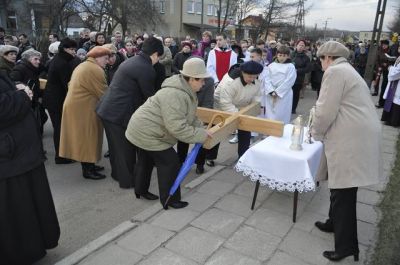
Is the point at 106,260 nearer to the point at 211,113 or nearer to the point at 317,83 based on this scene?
the point at 211,113

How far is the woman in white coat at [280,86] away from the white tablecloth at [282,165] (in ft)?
8.78

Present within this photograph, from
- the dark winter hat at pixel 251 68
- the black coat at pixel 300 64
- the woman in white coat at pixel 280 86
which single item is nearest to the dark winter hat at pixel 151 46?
the dark winter hat at pixel 251 68

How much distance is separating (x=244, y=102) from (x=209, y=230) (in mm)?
2196

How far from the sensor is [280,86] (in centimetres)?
657

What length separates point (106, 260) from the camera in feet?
10.5

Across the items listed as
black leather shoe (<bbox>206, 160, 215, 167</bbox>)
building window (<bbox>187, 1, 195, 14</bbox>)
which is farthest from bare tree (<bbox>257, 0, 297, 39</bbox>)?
black leather shoe (<bbox>206, 160, 215, 167</bbox>)

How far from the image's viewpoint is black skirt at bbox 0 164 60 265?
2.77 metres

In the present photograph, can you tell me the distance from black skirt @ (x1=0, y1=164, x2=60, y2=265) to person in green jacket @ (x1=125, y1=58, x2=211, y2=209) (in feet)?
3.81

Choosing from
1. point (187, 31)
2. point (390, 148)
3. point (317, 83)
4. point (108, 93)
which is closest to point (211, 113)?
point (108, 93)

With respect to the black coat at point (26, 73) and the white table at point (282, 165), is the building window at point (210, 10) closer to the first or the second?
the black coat at point (26, 73)

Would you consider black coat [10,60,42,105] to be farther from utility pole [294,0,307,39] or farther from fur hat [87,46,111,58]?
utility pole [294,0,307,39]

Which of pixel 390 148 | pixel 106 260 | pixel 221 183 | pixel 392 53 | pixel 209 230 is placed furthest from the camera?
pixel 392 53

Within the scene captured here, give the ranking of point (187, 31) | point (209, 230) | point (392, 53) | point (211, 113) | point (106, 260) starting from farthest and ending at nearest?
1. point (187, 31)
2. point (392, 53)
3. point (211, 113)
4. point (209, 230)
5. point (106, 260)

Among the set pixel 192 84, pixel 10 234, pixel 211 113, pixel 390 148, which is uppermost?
pixel 192 84
